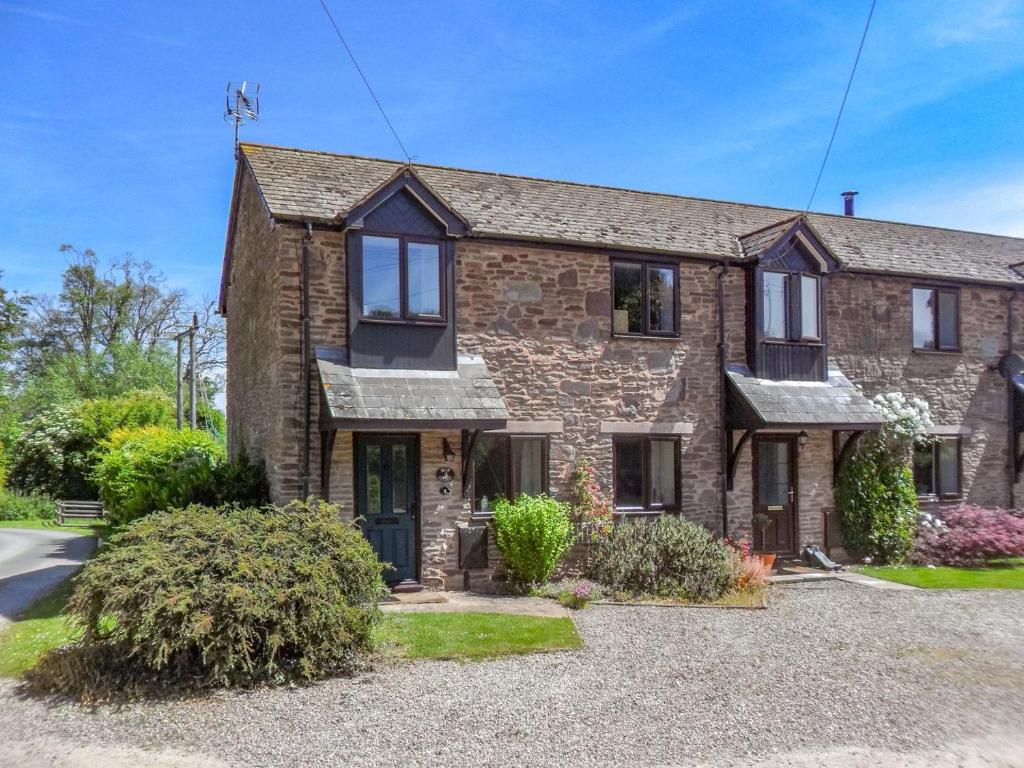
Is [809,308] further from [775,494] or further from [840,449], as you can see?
[775,494]

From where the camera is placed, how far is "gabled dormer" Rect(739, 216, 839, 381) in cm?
1484

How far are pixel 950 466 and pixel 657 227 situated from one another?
27.3 feet

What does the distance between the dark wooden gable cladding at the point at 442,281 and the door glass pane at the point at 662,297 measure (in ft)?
12.7

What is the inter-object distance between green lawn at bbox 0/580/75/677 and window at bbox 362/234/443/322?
5880mm

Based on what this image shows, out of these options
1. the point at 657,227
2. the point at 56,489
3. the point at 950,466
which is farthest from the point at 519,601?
the point at 56,489

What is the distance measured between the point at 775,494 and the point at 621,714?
9033 millimetres

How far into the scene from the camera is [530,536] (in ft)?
40.0

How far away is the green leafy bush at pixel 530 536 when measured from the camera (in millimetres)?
12156

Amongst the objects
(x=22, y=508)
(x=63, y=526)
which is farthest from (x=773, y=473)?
(x=22, y=508)

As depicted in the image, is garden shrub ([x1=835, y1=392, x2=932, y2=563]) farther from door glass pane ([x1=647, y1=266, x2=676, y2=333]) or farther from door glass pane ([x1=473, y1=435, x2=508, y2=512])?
door glass pane ([x1=473, y1=435, x2=508, y2=512])

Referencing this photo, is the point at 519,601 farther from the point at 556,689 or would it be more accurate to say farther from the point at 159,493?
the point at 159,493

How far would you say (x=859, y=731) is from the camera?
677cm

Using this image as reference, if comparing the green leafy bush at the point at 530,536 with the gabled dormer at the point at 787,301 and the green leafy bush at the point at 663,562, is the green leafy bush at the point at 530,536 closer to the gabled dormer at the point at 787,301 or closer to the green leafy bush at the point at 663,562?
the green leafy bush at the point at 663,562

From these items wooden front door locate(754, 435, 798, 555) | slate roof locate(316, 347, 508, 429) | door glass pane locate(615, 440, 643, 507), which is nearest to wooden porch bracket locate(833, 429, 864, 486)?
wooden front door locate(754, 435, 798, 555)
